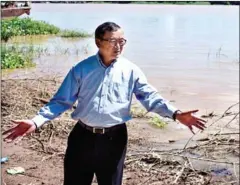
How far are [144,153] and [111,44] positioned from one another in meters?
2.55

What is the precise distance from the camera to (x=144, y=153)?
512 centimetres

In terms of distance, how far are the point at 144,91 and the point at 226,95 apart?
312 inches

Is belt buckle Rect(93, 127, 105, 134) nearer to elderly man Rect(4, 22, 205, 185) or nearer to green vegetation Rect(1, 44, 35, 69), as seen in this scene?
elderly man Rect(4, 22, 205, 185)

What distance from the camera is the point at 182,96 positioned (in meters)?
10.0

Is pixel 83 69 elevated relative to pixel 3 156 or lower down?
elevated

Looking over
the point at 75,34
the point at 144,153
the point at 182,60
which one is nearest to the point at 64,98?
the point at 144,153

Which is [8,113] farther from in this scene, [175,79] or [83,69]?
[175,79]

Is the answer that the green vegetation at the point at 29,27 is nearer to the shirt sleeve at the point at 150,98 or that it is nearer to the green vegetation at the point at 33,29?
the green vegetation at the point at 33,29

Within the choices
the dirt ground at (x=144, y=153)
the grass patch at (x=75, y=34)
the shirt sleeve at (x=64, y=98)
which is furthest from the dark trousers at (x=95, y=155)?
the grass patch at (x=75, y=34)

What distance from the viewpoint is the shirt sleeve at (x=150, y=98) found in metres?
2.80

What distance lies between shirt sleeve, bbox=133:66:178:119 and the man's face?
6.7 inches

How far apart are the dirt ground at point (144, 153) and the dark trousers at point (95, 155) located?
1.62 meters

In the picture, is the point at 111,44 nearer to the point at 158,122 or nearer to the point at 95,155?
the point at 95,155

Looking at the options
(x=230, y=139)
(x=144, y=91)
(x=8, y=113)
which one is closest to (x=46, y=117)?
(x=144, y=91)
